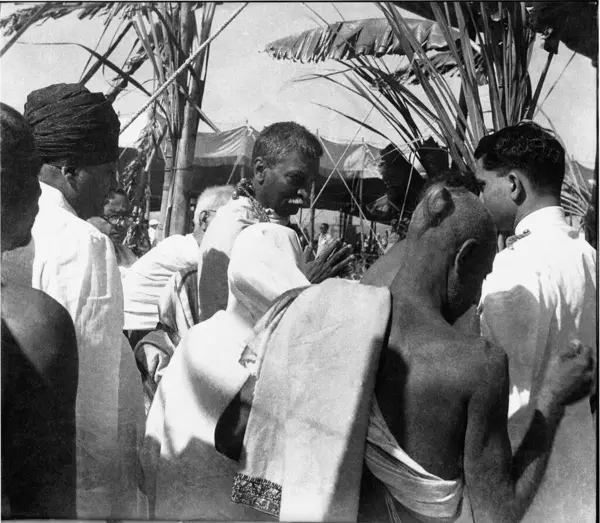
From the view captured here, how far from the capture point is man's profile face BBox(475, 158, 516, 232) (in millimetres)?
3100

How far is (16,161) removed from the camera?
2.98m

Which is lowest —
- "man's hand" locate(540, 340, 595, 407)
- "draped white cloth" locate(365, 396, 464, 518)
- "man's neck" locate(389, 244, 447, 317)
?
"draped white cloth" locate(365, 396, 464, 518)

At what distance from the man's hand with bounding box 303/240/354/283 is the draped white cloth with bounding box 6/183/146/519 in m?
0.66

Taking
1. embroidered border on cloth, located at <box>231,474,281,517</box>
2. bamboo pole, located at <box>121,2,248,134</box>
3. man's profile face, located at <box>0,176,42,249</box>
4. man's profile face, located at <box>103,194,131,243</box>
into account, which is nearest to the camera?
embroidered border on cloth, located at <box>231,474,281,517</box>

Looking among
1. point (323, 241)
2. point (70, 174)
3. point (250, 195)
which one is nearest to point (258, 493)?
point (323, 241)

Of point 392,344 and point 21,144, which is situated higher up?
point 21,144

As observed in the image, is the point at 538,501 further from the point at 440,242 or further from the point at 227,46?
the point at 227,46

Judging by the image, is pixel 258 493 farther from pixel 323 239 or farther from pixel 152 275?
pixel 152 275

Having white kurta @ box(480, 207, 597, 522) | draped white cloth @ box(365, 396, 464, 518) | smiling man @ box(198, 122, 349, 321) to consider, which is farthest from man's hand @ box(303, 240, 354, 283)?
draped white cloth @ box(365, 396, 464, 518)

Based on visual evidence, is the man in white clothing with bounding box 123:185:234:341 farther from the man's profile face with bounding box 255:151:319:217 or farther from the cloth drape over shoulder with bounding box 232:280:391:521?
the cloth drape over shoulder with bounding box 232:280:391:521

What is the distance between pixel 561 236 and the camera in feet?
10.0

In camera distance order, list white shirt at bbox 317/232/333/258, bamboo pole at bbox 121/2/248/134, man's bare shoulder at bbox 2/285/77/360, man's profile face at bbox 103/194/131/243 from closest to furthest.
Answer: man's bare shoulder at bbox 2/285/77/360, white shirt at bbox 317/232/333/258, bamboo pole at bbox 121/2/248/134, man's profile face at bbox 103/194/131/243

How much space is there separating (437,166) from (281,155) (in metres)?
0.57

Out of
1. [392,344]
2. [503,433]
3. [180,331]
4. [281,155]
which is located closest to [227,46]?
[281,155]
